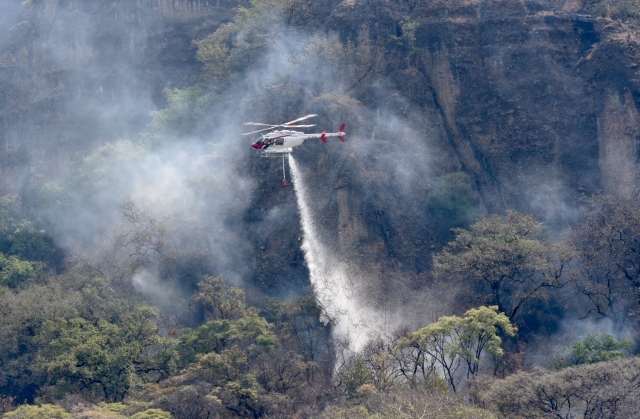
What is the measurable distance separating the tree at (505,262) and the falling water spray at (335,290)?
422 centimetres

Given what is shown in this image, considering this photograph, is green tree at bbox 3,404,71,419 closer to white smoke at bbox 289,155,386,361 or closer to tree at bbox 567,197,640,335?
white smoke at bbox 289,155,386,361

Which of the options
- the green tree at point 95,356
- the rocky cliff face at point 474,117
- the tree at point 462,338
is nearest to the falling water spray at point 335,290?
the rocky cliff face at point 474,117

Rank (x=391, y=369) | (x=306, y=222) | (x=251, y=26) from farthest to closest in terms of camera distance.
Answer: (x=251, y=26) < (x=306, y=222) < (x=391, y=369)

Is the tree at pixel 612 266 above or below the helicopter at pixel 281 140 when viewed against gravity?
below

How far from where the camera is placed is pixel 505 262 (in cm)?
5353

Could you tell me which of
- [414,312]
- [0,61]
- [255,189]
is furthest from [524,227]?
[0,61]

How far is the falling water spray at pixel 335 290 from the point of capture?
5419 cm

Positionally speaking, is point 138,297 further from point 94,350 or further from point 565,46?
point 565,46

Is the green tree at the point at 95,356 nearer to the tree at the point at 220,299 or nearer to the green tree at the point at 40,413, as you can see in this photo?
the green tree at the point at 40,413

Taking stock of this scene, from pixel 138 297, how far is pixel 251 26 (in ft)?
61.6

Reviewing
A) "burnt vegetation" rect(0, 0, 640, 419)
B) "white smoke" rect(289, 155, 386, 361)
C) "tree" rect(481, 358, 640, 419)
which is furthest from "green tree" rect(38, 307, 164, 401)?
"tree" rect(481, 358, 640, 419)

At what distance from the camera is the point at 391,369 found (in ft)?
166

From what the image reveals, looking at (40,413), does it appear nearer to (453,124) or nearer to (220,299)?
(220,299)

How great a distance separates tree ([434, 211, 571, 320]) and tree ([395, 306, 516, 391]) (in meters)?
3.38
